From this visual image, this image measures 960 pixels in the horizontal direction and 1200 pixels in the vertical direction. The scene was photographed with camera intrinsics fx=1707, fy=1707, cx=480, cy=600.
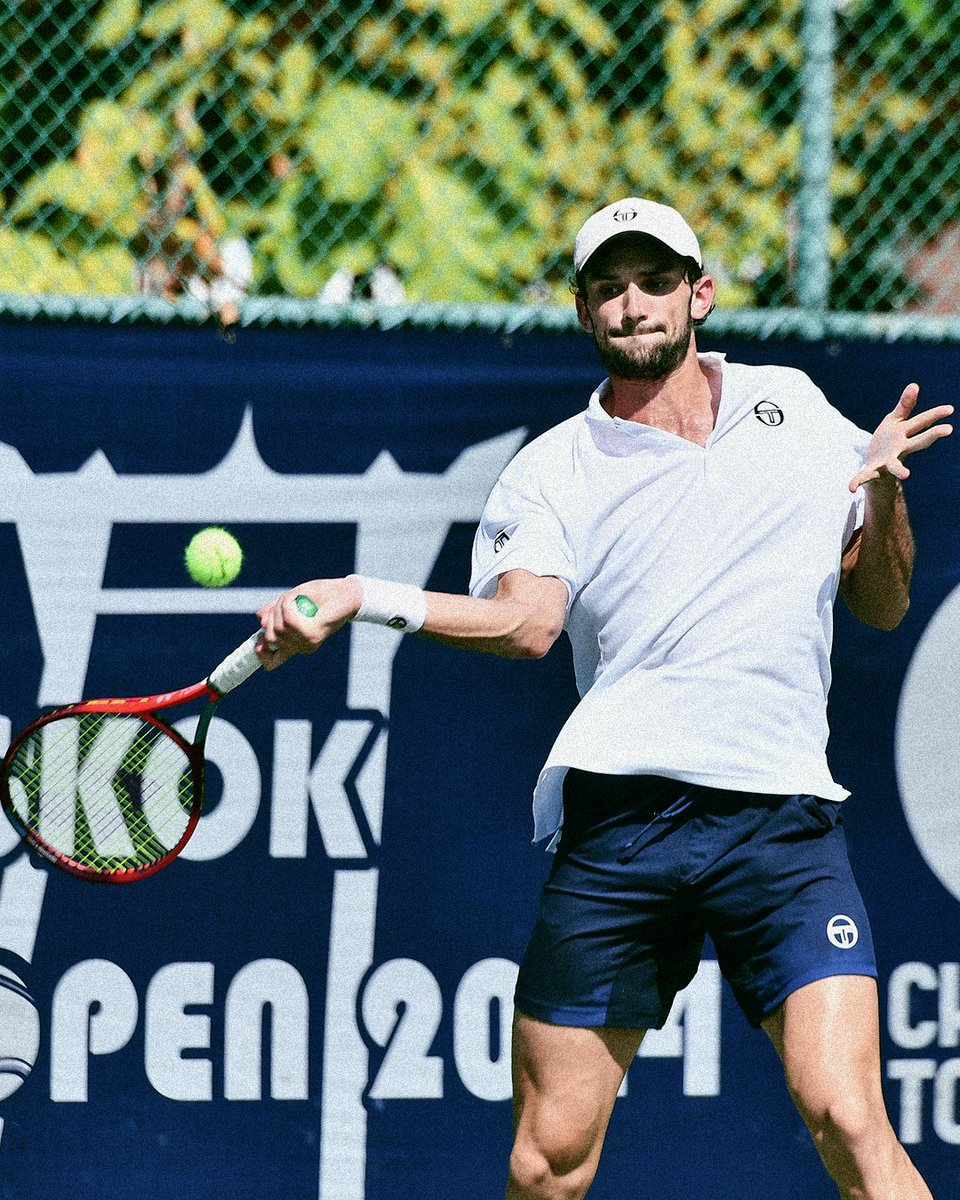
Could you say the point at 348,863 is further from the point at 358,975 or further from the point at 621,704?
the point at 621,704

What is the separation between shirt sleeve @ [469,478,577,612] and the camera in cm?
285

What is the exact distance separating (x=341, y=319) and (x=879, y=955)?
1.75 metres

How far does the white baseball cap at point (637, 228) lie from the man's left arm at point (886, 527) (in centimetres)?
47

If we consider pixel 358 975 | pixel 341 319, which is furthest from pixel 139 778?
pixel 341 319

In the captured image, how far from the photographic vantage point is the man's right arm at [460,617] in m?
2.61

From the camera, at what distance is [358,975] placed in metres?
3.54

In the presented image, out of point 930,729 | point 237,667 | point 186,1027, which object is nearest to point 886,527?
point 930,729

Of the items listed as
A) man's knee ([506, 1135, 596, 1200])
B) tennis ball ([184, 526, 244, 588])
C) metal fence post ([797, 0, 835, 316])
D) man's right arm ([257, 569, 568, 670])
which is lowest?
man's knee ([506, 1135, 596, 1200])

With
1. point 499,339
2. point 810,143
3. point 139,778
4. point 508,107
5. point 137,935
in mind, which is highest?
point 508,107

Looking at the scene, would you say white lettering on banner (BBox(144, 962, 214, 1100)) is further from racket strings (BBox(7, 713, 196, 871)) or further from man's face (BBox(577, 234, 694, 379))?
man's face (BBox(577, 234, 694, 379))

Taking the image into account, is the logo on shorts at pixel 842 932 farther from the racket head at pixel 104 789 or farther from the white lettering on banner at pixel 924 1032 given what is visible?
the racket head at pixel 104 789

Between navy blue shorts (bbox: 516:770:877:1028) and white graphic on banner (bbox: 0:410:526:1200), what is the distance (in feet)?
2.26

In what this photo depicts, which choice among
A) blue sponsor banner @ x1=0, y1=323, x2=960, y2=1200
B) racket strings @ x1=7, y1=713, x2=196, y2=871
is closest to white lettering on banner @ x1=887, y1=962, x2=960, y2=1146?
blue sponsor banner @ x1=0, y1=323, x2=960, y2=1200

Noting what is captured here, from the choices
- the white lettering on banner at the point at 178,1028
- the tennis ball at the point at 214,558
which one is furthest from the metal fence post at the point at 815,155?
the white lettering on banner at the point at 178,1028
